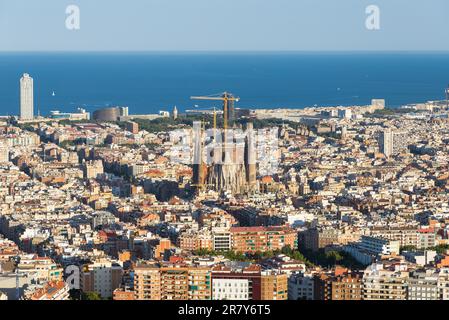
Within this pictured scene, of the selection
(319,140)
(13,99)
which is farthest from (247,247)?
(13,99)

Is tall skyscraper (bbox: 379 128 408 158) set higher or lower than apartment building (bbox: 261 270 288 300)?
higher

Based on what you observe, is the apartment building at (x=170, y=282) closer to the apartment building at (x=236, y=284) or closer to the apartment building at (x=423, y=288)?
the apartment building at (x=236, y=284)

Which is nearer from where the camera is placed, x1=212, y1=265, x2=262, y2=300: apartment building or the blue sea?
x1=212, y1=265, x2=262, y2=300: apartment building

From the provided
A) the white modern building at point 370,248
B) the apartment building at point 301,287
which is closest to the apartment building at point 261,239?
the white modern building at point 370,248

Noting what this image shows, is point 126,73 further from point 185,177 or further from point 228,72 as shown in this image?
point 185,177

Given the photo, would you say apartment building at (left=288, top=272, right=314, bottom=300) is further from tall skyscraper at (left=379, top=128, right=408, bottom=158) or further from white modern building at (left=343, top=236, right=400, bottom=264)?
tall skyscraper at (left=379, top=128, right=408, bottom=158)

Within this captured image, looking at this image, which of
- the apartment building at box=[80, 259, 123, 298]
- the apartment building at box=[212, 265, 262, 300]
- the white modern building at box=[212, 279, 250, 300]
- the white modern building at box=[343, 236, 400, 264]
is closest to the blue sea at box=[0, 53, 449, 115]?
the white modern building at box=[343, 236, 400, 264]

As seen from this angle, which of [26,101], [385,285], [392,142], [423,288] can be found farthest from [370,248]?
[26,101]

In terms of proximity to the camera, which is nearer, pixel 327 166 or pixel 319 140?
pixel 327 166

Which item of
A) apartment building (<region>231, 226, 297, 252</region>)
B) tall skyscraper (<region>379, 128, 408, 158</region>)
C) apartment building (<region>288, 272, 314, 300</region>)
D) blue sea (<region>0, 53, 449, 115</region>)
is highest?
blue sea (<region>0, 53, 449, 115</region>)
